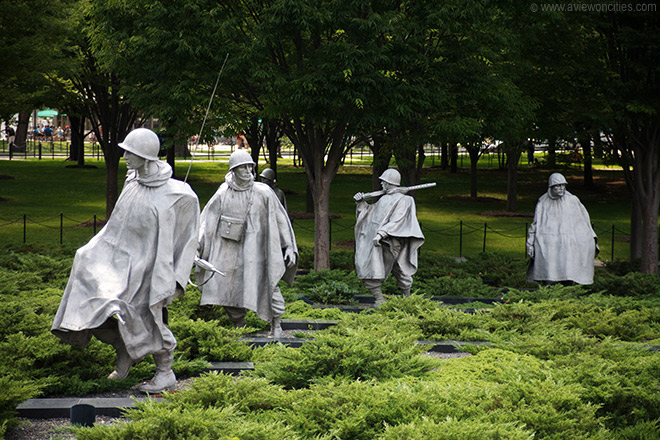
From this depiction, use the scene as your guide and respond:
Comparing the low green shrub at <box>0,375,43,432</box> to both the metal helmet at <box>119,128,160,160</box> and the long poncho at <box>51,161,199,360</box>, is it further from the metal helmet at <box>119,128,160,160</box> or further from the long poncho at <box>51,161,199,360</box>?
the metal helmet at <box>119,128,160,160</box>

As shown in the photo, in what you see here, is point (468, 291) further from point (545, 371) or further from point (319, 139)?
point (545, 371)

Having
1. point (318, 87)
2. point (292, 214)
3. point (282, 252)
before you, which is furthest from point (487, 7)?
point (292, 214)

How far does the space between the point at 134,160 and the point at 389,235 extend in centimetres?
608

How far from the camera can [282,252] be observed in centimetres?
1018

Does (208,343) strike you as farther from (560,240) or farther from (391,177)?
(560,240)

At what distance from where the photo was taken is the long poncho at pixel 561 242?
14.5 m

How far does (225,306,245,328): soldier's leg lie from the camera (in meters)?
10.1

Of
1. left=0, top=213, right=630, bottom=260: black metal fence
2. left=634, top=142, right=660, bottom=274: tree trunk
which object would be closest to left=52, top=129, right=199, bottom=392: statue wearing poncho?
left=634, top=142, right=660, bottom=274: tree trunk

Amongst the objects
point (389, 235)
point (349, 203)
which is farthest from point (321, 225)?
point (349, 203)

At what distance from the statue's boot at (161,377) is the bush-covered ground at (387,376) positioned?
0.28 meters

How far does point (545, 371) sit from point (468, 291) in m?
6.80

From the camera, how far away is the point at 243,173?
33.0 feet

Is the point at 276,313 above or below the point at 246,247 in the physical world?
below

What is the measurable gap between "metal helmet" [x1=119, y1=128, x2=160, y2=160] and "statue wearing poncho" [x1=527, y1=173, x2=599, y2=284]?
8724mm
